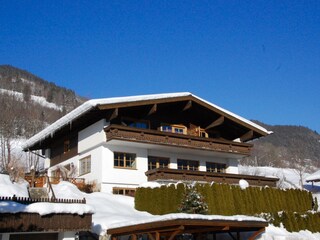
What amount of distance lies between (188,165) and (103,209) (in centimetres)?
1101

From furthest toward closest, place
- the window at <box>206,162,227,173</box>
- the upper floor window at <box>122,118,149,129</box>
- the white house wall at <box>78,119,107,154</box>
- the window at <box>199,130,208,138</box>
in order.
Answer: the window at <box>199,130,208,138</box> < the window at <box>206,162,227,173</box> < the upper floor window at <box>122,118,149,129</box> < the white house wall at <box>78,119,107,154</box>

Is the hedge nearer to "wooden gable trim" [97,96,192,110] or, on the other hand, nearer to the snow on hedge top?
"wooden gable trim" [97,96,192,110]

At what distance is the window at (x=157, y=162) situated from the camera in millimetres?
28641

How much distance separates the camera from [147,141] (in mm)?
A: 26781

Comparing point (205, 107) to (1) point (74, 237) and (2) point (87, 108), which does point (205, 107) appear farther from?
(1) point (74, 237)

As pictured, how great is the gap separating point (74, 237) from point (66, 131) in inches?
664

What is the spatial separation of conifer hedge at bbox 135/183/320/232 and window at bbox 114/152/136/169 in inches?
172

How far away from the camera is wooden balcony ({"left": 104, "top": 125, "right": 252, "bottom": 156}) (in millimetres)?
25875

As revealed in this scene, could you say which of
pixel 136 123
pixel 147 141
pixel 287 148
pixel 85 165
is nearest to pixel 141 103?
pixel 136 123

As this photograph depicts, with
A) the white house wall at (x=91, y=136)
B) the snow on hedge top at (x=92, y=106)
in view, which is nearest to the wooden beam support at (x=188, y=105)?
the snow on hedge top at (x=92, y=106)

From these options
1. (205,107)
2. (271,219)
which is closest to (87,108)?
(205,107)

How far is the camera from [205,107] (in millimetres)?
30844

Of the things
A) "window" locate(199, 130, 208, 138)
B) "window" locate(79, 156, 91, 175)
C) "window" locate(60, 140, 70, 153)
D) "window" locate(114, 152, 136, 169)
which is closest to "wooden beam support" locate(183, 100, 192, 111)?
"window" locate(199, 130, 208, 138)

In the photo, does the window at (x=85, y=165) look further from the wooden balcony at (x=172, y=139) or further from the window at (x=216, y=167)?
the window at (x=216, y=167)
